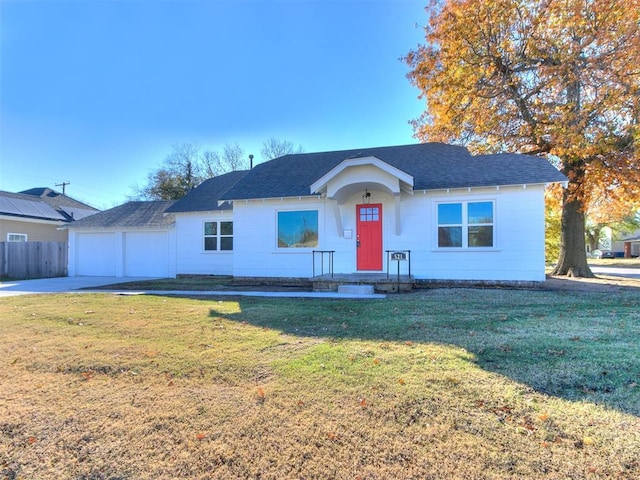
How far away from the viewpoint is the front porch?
984 centimetres

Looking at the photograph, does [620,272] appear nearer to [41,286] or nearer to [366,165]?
[366,165]

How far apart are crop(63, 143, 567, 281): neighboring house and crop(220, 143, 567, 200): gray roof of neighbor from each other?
35 mm

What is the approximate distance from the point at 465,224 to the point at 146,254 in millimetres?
14277

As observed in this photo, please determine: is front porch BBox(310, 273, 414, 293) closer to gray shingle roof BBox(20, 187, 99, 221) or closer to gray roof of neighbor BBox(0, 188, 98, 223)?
gray roof of neighbor BBox(0, 188, 98, 223)

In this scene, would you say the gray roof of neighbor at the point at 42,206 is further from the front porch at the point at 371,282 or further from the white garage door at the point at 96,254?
the front porch at the point at 371,282

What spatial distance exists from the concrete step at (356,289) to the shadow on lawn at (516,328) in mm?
1253

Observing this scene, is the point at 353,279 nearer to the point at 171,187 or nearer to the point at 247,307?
the point at 247,307

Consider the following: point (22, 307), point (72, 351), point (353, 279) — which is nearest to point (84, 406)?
point (72, 351)

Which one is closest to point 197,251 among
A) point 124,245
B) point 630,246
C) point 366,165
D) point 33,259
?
point 124,245

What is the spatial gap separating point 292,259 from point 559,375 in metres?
9.34

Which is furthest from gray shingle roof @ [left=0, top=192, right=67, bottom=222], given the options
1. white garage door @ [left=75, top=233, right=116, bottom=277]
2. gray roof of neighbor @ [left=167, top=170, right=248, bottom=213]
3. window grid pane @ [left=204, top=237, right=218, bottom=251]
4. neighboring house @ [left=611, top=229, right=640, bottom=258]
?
neighboring house @ [left=611, top=229, right=640, bottom=258]

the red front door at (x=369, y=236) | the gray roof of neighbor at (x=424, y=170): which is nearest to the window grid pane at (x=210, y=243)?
the gray roof of neighbor at (x=424, y=170)

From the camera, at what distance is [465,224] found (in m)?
10.5

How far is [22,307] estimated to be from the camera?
7969 millimetres
